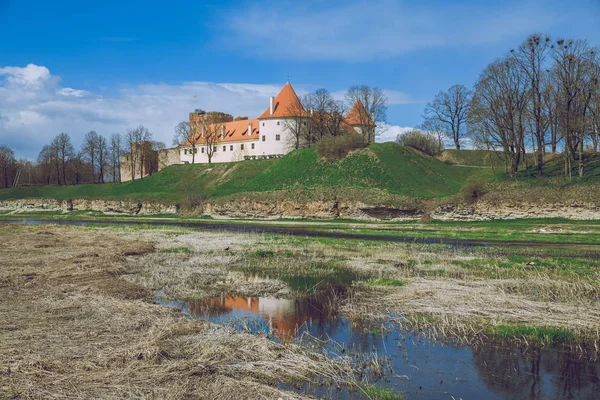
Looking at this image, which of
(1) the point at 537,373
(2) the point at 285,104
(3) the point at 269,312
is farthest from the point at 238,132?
(1) the point at 537,373

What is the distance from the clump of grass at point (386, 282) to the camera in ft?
59.5

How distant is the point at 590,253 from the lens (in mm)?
26453

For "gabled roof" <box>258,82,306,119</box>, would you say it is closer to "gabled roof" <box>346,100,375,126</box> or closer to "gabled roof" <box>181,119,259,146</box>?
"gabled roof" <box>181,119,259,146</box>

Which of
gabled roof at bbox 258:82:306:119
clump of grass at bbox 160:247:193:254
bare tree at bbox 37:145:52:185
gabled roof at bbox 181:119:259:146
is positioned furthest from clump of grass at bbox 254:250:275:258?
bare tree at bbox 37:145:52:185

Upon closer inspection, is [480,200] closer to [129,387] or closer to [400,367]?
[400,367]

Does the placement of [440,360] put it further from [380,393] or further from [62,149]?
[62,149]

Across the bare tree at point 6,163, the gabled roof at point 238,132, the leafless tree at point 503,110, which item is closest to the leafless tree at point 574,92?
the leafless tree at point 503,110

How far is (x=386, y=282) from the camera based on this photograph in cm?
1852

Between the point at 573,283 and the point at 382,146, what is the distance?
58.9 m

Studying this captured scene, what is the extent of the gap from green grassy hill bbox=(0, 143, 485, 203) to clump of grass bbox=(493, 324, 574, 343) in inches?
1814

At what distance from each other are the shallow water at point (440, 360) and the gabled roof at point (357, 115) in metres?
81.1

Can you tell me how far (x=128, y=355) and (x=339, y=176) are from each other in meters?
60.2

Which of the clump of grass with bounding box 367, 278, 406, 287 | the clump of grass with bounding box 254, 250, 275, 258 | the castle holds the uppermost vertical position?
the castle

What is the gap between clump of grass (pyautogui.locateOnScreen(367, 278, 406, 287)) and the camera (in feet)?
59.5
